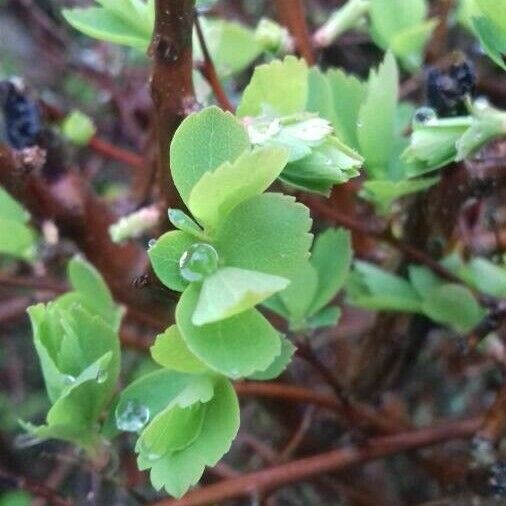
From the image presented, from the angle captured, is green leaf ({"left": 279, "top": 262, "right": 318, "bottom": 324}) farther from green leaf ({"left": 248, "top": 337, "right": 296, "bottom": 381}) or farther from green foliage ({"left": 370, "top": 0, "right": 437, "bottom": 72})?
green foliage ({"left": 370, "top": 0, "right": 437, "bottom": 72})

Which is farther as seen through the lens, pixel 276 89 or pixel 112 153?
pixel 112 153

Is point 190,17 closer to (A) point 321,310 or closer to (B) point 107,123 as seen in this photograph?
(A) point 321,310

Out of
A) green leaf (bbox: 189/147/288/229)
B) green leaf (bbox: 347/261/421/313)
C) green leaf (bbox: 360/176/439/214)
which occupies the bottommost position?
green leaf (bbox: 347/261/421/313)

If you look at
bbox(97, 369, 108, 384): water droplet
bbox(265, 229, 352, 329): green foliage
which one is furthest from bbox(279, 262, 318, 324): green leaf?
bbox(97, 369, 108, 384): water droplet

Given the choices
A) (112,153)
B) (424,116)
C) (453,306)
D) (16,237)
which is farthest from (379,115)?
(112,153)

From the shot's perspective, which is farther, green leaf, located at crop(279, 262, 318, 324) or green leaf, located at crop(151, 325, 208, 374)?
green leaf, located at crop(279, 262, 318, 324)

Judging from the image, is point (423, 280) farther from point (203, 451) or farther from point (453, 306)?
point (203, 451)
